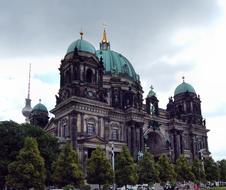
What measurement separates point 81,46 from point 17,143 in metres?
25.8

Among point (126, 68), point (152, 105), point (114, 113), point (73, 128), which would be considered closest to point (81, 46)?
point (114, 113)

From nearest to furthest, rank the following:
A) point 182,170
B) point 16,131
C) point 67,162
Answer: point 67,162 → point 16,131 → point 182,170

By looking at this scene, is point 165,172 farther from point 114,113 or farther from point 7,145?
point 7,145

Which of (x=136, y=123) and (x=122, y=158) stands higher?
(x=136, y=123)

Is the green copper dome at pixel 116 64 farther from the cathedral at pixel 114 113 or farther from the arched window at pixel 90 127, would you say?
the arched window at pixel 90 127

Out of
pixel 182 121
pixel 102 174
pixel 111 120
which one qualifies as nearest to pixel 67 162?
pixel 102 174

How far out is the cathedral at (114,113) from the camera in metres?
68.0

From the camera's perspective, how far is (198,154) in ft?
306

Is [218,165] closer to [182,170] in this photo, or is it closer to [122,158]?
[182,170]

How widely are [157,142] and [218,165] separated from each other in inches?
628

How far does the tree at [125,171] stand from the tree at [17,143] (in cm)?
1076

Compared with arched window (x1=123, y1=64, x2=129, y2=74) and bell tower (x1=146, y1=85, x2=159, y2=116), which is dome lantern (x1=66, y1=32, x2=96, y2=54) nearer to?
arched window (x1=123, y1=64, x2=129, y2=74)

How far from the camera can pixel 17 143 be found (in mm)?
56906

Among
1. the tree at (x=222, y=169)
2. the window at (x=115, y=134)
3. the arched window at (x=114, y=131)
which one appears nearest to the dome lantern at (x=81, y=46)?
the arched window at (x=114, y=131)
